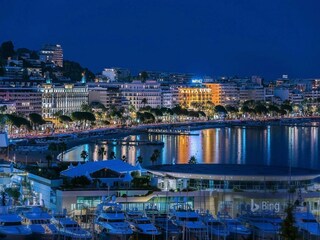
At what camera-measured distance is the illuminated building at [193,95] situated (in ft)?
171

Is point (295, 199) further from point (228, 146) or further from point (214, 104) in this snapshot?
point (214, 104)

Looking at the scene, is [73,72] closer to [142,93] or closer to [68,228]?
[142,93]

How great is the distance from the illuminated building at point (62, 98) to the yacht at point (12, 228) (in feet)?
100.0

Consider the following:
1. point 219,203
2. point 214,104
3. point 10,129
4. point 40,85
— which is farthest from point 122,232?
point 214,104

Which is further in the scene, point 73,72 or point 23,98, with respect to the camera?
point 73,72

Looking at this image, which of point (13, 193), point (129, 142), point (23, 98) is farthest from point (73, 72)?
point (13, 193)

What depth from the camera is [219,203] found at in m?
10.5

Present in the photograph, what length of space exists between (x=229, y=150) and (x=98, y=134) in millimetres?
9602

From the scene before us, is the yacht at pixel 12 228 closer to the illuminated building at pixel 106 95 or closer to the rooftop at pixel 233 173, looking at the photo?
the rooftop at pixel 233 173

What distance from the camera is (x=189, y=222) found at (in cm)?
877

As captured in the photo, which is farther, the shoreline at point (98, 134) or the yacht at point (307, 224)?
the shoreline at point (98, 134)

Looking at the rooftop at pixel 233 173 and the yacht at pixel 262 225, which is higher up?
the rooftop at pixel 233 173

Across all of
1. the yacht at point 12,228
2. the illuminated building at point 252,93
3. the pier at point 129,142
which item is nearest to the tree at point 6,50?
the illuminated building at point 252,93

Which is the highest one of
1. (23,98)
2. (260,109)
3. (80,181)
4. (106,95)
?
(106,95)
